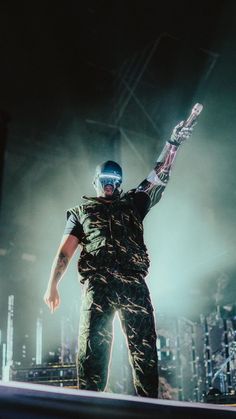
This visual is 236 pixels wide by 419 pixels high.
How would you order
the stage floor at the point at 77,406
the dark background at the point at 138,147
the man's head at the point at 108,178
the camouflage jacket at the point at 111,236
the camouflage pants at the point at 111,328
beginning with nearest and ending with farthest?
the stage floor at the point at 77,406, the camouflage pants at the point at 111,328, the camouflage jacket at the point at 111,236, the man's head at the point at 108,178, the dark background at the point at 138,147

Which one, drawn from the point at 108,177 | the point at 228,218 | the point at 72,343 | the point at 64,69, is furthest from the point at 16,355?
the point at 108,177

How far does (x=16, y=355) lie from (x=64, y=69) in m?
6.11

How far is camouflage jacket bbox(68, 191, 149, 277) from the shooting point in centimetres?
276

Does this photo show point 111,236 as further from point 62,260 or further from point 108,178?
point 108,178

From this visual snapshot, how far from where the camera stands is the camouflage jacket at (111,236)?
2758mm

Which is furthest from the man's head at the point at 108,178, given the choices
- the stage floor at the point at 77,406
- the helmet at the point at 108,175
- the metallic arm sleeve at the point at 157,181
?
the stage floor at the point at 77,406

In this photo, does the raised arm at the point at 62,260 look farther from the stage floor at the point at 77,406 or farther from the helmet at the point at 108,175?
the stage floor at the point at 77,406

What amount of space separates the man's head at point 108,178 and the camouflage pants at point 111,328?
26.7 inches

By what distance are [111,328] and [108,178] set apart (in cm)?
105

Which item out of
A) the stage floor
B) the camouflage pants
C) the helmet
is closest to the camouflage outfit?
the camouflage pants

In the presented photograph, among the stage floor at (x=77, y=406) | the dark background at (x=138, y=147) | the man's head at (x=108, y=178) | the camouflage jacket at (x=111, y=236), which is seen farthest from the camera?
the dark background at (x=138, y=147)

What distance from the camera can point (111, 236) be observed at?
2.84 metres

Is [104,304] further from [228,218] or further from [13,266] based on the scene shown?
[13,266]

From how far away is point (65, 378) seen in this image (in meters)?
6.33
